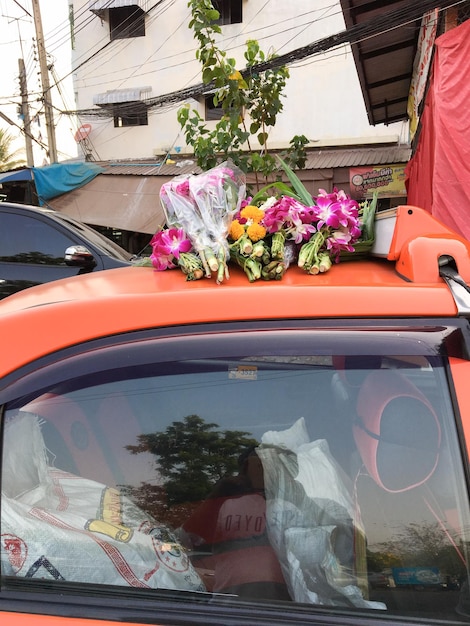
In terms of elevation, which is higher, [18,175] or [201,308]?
[18,175]

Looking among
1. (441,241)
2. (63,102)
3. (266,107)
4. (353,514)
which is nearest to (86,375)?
(353,514)

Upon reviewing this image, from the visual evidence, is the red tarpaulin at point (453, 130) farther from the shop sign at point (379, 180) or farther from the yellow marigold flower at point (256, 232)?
the shop sign at point (379, 180)

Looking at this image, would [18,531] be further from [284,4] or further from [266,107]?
[284,4]

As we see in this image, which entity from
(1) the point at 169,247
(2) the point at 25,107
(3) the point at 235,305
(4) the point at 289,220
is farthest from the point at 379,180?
(3) the point at 235,305

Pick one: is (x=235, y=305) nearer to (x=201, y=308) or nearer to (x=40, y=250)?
(x=201, y=308)

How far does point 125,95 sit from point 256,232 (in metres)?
17.6

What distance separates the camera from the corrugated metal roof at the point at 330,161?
40.8 feet

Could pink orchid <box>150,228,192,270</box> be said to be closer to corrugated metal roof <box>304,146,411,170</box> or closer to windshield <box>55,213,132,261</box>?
windshield <box>55,213,132,261</box>

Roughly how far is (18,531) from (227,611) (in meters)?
0.45

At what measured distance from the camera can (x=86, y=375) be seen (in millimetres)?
1026

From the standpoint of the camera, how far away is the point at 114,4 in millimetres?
16828

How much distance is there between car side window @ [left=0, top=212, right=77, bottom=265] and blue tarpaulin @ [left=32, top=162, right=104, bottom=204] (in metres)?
6.69

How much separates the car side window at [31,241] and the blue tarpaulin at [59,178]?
21.9ft

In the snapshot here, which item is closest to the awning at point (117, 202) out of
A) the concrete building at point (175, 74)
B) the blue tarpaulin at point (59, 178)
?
the blue tarpaulin at point (59, 178)
